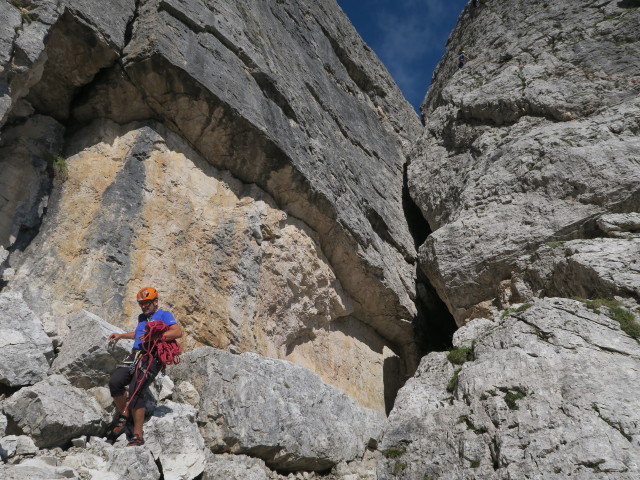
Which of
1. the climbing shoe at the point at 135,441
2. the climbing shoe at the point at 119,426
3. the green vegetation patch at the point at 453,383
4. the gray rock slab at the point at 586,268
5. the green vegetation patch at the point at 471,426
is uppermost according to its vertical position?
the gray rock slab at the point at 586,268

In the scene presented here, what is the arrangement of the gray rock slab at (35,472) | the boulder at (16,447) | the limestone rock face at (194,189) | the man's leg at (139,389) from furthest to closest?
1. the limestone rock face at (194,189)
2. the man's leg at (139,389)
3. the boulder at (16,447)
4. the gray rock slab at (35,472)

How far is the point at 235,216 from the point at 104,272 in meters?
3.06

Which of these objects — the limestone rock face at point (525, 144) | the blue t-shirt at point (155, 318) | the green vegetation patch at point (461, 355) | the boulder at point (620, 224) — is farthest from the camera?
the limestone rock face at point (525, 144)

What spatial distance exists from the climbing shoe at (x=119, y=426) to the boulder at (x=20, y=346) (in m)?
0.99

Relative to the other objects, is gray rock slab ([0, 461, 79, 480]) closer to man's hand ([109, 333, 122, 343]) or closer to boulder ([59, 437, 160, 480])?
boulder ([59, 437, 160, 480])

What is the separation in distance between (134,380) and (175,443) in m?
0.94

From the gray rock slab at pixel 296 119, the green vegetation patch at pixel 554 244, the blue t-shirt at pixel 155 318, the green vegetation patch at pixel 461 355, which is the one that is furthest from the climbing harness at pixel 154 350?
the green vegetation patch at pixel 554 244

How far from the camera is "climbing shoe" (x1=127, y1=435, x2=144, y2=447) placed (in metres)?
5.94

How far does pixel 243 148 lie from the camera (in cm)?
1123

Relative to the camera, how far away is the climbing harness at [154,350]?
20.6ft

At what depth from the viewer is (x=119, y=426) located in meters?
6.27

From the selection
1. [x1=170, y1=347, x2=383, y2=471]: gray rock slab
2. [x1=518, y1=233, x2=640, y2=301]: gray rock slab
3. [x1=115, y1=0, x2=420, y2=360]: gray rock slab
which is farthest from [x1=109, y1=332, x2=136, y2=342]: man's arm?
[x1=518, y1=233, x2=640, y2=301]: gray rock slab

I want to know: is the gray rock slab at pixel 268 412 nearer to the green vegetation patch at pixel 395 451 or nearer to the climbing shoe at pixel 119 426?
the green vegetation patch at pixel 395 451

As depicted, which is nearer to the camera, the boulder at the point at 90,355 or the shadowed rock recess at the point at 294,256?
the boulder at the point at 90,355
